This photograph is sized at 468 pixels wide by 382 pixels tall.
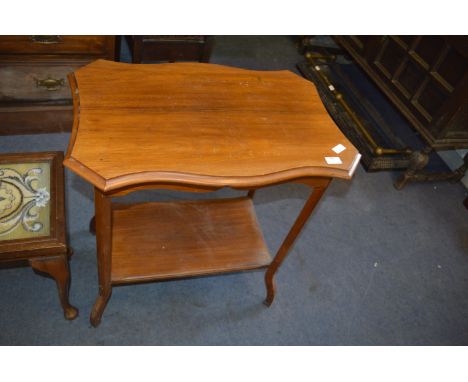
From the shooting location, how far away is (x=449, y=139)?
88.0 inches

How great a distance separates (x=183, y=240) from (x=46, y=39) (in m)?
1.19

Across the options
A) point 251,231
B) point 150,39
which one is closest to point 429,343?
point 251,231

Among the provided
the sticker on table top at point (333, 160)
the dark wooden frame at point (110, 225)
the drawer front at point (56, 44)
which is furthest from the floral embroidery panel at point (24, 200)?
the sticker on table top at point (333, 160)

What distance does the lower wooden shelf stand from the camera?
62.5 inches

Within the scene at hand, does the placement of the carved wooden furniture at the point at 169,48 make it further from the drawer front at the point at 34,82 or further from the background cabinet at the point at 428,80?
the background cabinet at the point at 428,80

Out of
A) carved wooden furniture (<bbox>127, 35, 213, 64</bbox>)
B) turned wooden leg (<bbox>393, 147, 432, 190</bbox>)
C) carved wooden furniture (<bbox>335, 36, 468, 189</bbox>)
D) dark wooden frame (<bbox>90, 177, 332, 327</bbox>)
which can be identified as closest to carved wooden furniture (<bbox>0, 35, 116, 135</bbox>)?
carved wooden furniture (<bbox>127, 35, 213, 64</bbox>)

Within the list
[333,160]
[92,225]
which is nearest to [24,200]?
[92,225]

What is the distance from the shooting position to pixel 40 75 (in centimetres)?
208

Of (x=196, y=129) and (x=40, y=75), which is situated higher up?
(x=196, y=129)

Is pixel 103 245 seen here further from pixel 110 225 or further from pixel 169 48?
pixel 169 48

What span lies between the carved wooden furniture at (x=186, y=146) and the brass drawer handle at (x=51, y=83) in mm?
892

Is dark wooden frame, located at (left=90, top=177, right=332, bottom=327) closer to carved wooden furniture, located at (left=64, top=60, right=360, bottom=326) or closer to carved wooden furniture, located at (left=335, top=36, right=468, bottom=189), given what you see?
carved wooden furniture, located at (left=64, top=60, right=360, bottom=326)

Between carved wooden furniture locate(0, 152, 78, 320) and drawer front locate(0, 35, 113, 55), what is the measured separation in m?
0.74
